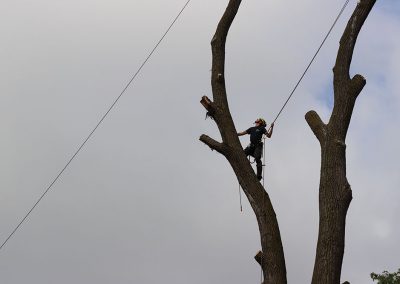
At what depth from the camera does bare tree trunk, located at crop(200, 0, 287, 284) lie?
255 inches

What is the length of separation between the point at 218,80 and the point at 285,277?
92.1 inches

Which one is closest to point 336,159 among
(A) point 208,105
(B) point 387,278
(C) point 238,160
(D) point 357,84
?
(D) point 357,84

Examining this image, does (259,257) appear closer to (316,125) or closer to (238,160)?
(238,160)

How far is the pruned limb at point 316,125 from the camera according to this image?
22.1 feet

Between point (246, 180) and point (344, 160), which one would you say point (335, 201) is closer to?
point (344, 160)

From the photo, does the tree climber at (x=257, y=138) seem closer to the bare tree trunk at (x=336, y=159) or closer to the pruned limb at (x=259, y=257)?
the bare tree trunk at (x=336, y=159)

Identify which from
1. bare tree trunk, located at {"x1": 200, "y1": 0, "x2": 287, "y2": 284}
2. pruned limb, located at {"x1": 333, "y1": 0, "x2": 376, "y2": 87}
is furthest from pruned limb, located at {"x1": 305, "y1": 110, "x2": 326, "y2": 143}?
bare tree trunk, located at {"x1": 200, "y1": 0, "x2": 287, "y2": 284}

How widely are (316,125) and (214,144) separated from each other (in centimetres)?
110

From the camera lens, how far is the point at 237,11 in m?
7.97

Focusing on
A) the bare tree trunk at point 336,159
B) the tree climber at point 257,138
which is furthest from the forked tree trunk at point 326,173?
the tree climber at point 257,138

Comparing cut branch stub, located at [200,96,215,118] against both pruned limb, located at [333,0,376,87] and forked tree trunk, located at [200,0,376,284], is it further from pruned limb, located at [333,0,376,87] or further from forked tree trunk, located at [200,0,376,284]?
pruned limb, located at [333,0,376,87]

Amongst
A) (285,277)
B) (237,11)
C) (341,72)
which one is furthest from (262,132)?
(285,277)

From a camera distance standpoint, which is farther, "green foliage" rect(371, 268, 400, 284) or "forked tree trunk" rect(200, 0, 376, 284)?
"green foliage" rect(371, 268, 400, 284)

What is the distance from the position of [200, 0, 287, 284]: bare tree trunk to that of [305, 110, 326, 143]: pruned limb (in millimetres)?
765
